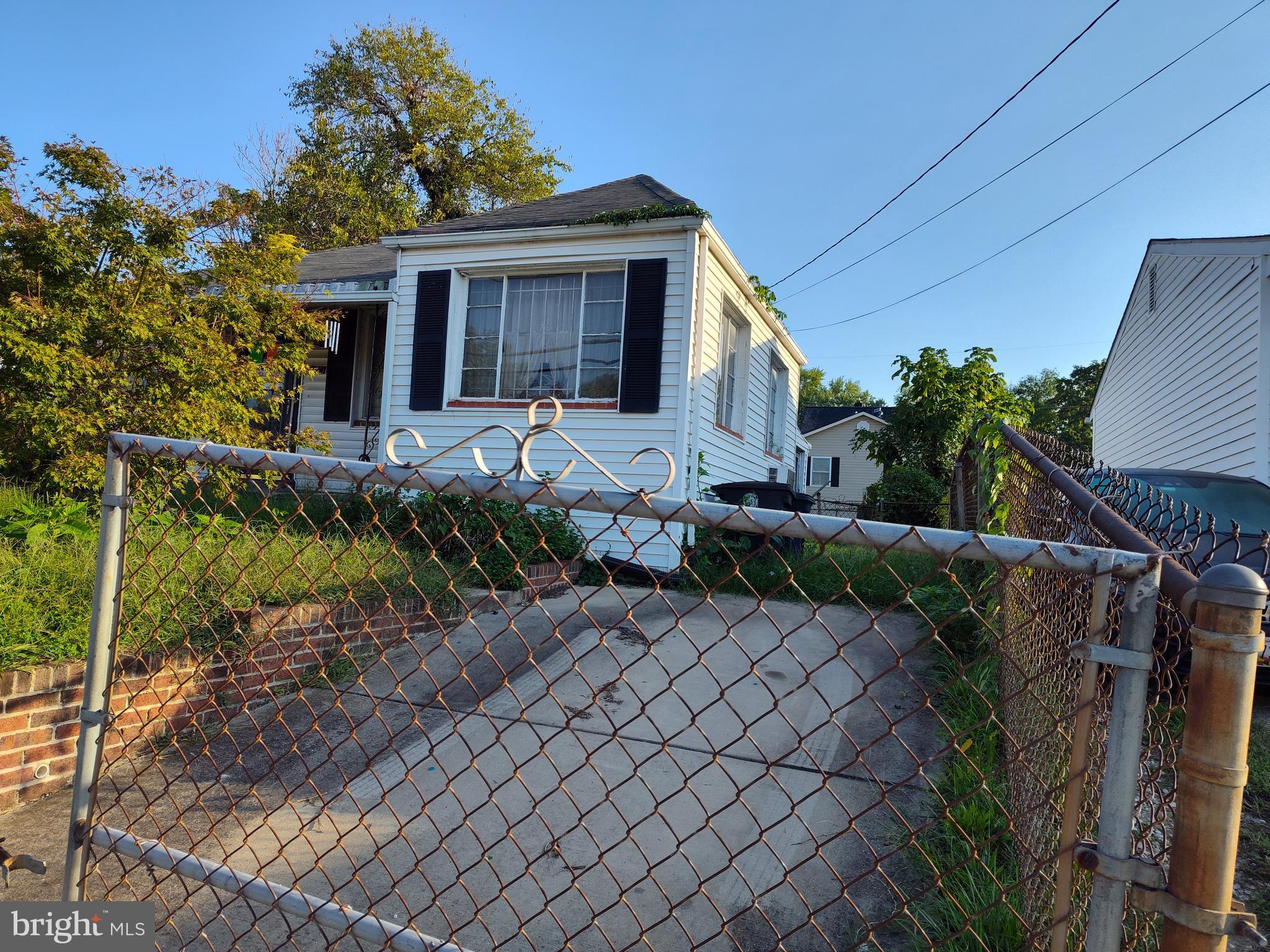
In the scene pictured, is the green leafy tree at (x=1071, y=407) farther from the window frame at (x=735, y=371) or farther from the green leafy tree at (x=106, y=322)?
the green leafy tree at (x=106, y=322)

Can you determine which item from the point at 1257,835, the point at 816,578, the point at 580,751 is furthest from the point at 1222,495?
the point at 580,751

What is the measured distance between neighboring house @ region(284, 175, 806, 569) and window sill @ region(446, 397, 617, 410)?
0.02 meters

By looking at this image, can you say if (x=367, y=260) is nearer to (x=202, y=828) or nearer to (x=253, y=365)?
(x=253, y=365)

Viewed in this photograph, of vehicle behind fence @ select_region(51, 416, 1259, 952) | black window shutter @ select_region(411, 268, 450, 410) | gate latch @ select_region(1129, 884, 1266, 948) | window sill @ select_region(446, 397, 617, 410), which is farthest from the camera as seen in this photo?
black window shutter @ select_region(411, 268, 450, 410)

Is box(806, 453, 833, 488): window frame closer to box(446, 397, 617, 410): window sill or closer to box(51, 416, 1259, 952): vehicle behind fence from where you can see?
box(446, 397, 617, 410): window sill

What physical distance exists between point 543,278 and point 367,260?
535cm

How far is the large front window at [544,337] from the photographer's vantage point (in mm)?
8812

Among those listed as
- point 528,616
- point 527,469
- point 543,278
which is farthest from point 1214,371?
point 527,469

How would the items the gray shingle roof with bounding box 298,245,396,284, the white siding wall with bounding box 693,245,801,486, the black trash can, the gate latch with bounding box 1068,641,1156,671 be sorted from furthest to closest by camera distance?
the gray shingle roof with bounding box 298,245,396,284 < the white siding wall with bounding box 693,245,801,486 < the black trash can < the gate latch with bounding box 1068,641,1156,671

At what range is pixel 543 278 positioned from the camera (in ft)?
29.8

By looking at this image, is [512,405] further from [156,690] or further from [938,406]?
[938,406]

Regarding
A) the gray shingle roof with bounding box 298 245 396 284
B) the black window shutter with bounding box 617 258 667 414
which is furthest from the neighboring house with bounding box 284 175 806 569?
the gray shingle roof with bounding box 298 245 396 284

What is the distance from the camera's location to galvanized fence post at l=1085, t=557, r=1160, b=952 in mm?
1094

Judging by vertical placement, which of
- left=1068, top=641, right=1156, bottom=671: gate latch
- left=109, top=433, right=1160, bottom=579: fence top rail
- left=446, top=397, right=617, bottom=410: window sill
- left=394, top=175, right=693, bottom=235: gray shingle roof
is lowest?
left=1068, top=641, right=1156, bottom=671: gate latch
